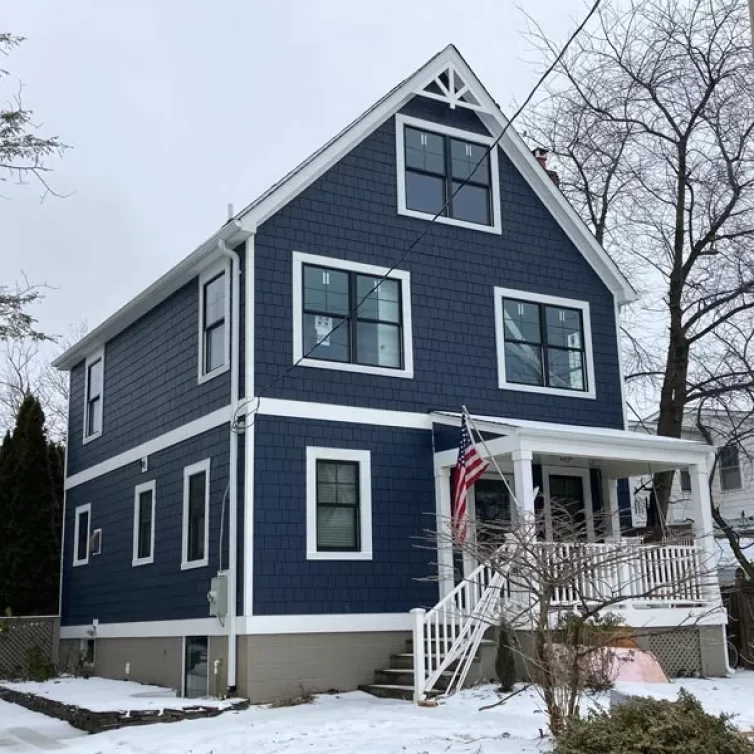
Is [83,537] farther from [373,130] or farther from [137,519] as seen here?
[373,130]

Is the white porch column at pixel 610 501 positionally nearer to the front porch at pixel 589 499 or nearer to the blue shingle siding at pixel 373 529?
the front porch at pixel 589 499

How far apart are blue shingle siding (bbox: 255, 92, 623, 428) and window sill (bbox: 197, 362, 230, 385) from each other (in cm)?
73

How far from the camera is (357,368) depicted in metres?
14.9

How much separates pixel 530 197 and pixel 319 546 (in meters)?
7.00

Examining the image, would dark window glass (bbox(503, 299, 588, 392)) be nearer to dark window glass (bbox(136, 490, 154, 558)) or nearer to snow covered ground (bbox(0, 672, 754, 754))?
snow covered ground (bbox(0, 672, 754, 754))

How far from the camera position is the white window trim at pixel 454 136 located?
1603cm

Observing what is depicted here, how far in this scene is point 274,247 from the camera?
14516 millimetres

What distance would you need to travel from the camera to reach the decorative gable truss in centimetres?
1656

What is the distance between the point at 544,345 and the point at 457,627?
Result: 16.4 feet

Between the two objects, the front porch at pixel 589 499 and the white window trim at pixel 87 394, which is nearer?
the front porch at pixel 589 499

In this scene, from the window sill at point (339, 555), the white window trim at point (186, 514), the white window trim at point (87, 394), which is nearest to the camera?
the window sill at point (339, 555)

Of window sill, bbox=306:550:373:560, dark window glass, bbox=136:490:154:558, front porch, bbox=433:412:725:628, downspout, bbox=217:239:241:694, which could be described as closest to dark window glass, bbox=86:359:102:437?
dark window glass, bbox=136:490:154:558

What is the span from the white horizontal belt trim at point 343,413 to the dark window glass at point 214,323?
1.22 metres

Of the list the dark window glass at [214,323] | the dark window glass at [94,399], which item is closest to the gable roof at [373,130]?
the dark window glass at [214,323]
